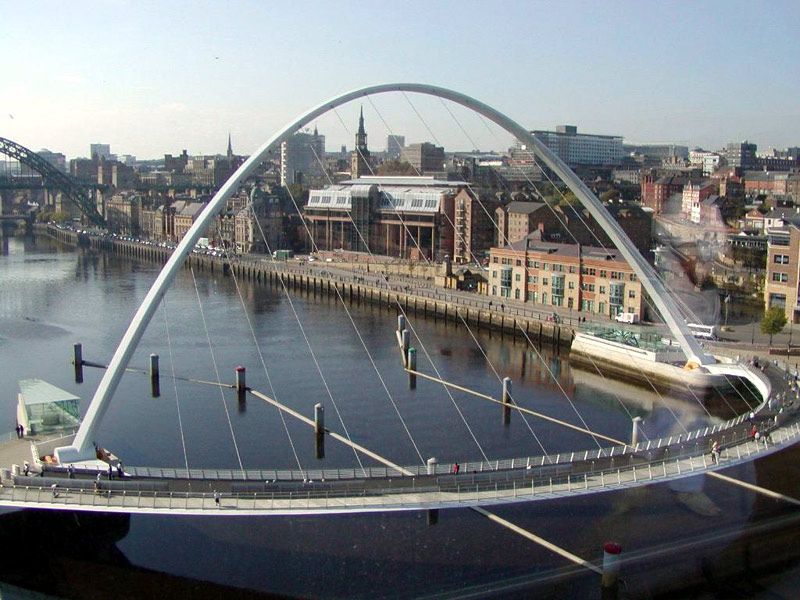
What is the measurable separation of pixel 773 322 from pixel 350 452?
13854 millimetres

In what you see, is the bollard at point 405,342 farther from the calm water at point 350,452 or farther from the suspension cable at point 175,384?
the suspension cable at point 175,384

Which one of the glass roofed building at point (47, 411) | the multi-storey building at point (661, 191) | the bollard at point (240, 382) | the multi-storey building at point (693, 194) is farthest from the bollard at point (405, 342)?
the multi-storey building at point (661, 191)

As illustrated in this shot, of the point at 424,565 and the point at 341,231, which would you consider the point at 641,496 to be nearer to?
the point at 424,565

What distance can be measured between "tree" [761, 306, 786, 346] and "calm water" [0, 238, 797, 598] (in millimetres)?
5224

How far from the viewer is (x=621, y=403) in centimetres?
2038

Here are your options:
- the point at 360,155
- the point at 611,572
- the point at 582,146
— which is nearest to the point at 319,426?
the point at 611,572

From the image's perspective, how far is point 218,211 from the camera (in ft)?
52.8

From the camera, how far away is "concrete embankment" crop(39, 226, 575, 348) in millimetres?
28609

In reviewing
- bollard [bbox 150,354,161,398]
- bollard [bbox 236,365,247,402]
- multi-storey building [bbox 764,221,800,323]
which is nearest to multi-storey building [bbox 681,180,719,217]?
multi-storey building [bbox 764,221,800,323]

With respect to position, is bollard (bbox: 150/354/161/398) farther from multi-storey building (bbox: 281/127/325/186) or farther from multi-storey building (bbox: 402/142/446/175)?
multi-storey building (bbox: 281/127/325/186)

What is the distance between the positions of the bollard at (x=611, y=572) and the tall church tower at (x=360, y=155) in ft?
220

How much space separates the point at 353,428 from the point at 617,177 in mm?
73569

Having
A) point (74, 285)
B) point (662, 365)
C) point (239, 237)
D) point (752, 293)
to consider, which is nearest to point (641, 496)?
point (662, 365)

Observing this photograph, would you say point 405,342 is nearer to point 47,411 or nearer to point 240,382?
point 240,382
